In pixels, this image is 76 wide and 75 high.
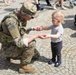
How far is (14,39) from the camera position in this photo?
13.9ft

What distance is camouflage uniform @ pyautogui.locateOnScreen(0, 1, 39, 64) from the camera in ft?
13.9

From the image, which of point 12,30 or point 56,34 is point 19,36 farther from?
point 56,34

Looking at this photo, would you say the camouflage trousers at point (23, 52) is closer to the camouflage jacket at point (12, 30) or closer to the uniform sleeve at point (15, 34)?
the camouflage jacket at point (12, 30)

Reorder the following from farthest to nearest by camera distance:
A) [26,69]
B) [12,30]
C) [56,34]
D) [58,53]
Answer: [58,53], [26,69], [56,34], [12,30]

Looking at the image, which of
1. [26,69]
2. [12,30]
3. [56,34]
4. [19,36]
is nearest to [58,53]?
[56,34]

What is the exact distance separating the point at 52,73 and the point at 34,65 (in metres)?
0.48

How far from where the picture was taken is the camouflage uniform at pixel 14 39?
4223 millimetres

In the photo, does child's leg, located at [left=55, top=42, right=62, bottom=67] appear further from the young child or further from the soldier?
the soldier

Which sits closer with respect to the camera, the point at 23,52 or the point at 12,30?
the point at 12,30

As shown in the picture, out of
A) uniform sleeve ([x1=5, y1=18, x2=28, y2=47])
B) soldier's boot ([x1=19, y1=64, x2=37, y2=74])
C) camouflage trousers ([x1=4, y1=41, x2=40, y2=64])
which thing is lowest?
soldier's boot ([x1=19, y1=64, x2=37, y2=74])

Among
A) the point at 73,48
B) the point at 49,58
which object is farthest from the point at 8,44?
the point at 73,48

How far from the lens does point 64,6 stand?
10.4 m

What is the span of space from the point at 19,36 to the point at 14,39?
111 millimetres

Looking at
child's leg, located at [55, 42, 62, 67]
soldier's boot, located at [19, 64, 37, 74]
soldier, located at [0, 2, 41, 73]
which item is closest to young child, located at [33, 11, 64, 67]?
child's leg, located at [55, 42, 62, 67]
